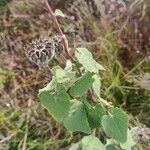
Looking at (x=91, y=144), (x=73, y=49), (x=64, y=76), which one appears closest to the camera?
(x=64, y=76)

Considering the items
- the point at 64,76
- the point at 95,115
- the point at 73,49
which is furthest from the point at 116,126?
the point at 73,49

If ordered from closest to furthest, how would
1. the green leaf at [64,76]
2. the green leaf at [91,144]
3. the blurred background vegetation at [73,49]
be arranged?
the green leaf at [64,76] < the green leaf at [91,144] < the blurred background vegetation at [73,49]

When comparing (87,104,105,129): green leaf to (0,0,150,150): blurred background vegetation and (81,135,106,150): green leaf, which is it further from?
(0,0,150,150): blurred background vegetation

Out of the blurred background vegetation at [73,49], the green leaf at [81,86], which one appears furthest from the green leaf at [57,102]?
the blurred background vegetation at [73,49]

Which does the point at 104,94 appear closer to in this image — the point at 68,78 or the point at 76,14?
the point at 76,14

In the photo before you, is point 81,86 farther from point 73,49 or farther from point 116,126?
point 73,49

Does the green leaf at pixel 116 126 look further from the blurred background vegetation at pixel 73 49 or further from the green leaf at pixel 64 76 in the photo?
the blurred background vegetation at pixel 73 49
